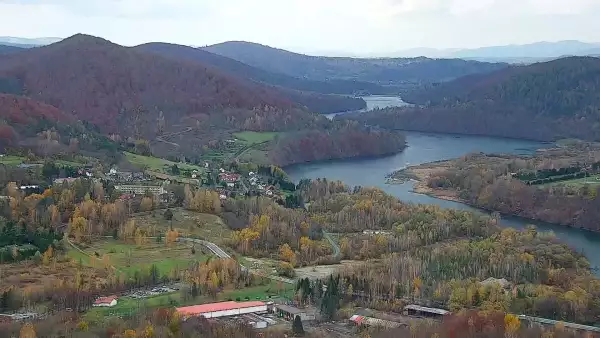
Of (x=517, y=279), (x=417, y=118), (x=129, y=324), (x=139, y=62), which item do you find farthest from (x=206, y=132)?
(x=129, y=324)

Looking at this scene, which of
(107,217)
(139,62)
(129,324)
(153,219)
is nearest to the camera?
(129,324)

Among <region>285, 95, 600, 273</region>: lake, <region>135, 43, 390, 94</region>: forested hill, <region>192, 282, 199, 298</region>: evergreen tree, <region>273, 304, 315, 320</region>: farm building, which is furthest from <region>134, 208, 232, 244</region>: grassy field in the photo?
<region>135, 43, 390, 94</region>: forested hill

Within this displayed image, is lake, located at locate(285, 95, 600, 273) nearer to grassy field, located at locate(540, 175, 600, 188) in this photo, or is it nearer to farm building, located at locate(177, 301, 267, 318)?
grassy field, located at locate(540, 175, 600, 188)

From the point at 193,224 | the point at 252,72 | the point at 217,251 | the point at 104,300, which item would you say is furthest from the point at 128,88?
the point at 104,300

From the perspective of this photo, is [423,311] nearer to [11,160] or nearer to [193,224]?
[193,224]

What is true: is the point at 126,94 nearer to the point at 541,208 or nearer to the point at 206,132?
the point at 206,132
